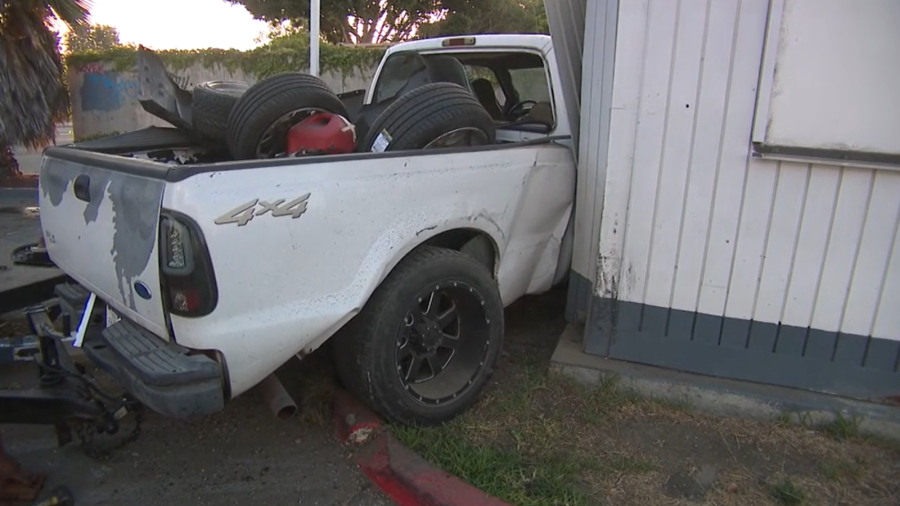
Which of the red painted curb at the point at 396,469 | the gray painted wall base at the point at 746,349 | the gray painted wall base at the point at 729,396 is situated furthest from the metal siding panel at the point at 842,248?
the red painted curb at the point at 396,469

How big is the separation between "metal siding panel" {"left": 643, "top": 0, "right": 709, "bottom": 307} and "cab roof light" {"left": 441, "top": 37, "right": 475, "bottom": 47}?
175 cm

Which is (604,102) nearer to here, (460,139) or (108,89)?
(460,139)

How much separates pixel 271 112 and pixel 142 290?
1197 millimetres

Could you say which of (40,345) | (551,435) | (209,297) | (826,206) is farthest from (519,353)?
(40,345)

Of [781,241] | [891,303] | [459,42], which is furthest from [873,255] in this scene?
[459,42]

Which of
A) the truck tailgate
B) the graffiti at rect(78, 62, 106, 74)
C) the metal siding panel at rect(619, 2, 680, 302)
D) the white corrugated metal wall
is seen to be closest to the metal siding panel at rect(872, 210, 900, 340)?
the white corrugated metal wall

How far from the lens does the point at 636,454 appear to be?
292 cm

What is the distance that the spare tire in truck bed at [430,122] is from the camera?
314 cm

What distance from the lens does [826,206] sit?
9.75 feet

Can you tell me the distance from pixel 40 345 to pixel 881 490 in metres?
3.71

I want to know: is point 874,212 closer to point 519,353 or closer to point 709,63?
point 709,63

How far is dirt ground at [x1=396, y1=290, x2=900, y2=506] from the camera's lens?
2.64m

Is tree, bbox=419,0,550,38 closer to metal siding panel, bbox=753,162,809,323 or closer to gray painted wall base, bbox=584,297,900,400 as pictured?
gray painted wall base, bbox=584,297,900,400

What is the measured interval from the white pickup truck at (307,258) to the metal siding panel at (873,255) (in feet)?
4.99
